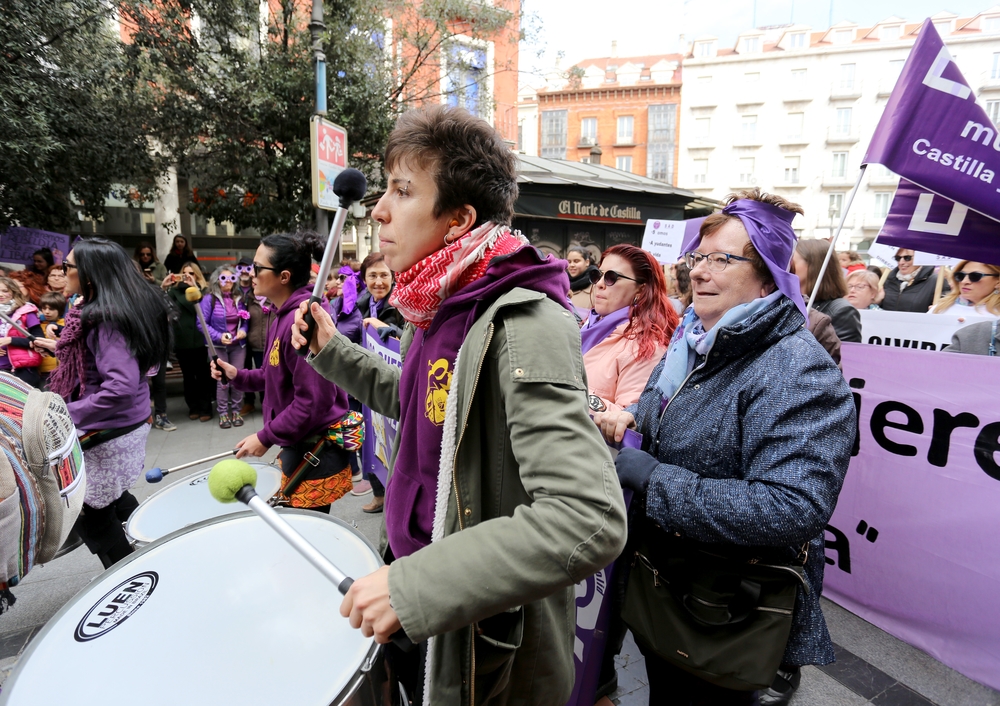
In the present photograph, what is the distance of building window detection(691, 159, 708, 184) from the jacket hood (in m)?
45.9

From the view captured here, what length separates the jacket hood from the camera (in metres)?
1.08

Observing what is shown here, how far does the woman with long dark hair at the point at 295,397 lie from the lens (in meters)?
2.39

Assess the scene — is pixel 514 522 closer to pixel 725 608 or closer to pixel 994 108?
pixel 725 608

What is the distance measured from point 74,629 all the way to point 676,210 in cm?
1403

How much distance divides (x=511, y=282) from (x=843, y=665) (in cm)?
269

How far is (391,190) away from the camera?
4.07ft

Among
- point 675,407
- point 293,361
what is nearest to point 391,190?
point 675,407

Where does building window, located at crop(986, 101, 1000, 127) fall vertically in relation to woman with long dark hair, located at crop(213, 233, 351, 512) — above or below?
above

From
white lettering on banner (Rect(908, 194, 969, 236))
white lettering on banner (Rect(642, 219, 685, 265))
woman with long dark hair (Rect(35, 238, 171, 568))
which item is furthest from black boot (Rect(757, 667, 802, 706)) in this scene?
white lettering on banner (Rect(642, 219, 685, 265))

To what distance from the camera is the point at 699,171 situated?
42094mm

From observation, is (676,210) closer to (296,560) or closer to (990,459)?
(990,459)

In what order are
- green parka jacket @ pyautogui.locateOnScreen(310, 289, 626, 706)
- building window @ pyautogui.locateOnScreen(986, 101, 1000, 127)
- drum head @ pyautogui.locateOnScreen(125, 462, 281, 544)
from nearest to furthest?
green parka jacket @ pyautogui.locateOnScreen(310, 289, 626, 706) → drum head @ pyautogui.locateOnScreen(125, 462, 281, 544) → building window @ pyautogui.locateOnScreen(986, 101, 1000, 127)

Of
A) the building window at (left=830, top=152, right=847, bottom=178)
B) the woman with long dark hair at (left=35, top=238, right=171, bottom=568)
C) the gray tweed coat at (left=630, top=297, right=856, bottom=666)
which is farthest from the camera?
the building window at (left=830, top=152, right=847, bottom=178)

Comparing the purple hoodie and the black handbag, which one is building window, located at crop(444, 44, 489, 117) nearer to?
the purple hoodie
